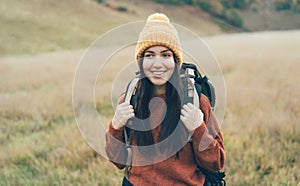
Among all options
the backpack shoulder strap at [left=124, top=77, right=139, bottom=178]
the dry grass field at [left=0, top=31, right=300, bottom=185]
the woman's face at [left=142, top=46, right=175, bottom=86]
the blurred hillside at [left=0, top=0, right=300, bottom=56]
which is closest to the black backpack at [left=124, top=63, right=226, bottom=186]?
the backpack shoulder strap at [left=124, top=77, right=139, bottom=178]

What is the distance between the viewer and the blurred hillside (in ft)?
150

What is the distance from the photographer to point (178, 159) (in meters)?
2.54

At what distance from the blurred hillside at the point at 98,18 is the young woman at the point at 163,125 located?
37777 millimetres

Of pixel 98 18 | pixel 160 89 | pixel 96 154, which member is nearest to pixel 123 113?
pixel 160 89

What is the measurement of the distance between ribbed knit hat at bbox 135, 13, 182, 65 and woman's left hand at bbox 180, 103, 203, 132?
0.34 m

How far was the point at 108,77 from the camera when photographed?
1030 cm

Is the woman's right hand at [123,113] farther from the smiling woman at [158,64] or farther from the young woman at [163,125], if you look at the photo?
the smiling woman at [158,64]

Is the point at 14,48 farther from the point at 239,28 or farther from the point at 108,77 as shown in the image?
the point at 239,28

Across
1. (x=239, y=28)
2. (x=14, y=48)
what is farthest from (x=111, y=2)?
→ (x=14, y=48)

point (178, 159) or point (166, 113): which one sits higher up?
point (166, 113)

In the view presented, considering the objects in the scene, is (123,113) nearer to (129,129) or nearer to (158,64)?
(129,129)

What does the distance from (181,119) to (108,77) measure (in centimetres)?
808

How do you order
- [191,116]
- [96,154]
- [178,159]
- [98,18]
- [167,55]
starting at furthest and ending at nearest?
[98,18] < [96,154] < [178,159] < [167,55] < [191,116]

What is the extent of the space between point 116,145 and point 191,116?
56cm
